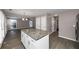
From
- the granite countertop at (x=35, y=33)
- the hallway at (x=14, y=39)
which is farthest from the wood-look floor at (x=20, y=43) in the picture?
the granite countertop at (x=35, y=33)

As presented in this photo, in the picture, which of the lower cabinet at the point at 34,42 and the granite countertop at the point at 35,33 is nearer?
the lower cabinet at the point at 34,42

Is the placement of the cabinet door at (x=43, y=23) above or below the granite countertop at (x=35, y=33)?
above

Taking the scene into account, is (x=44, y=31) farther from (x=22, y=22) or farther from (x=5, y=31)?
(x=5, y=31)

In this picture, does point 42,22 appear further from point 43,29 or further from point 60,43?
point 60,43

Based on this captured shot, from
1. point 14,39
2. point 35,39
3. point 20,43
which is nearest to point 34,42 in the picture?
point 35,39

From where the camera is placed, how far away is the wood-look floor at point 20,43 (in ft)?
3.91

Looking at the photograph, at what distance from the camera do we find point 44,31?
52.4 inches

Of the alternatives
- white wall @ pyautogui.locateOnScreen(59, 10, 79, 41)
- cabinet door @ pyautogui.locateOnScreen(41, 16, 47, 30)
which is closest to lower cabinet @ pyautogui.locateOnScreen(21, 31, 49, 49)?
cabinet door @ pyautogui.locateOnScreen(41, 16, 47, 30)

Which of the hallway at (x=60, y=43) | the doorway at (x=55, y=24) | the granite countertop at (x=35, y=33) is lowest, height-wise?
the hallway at (x=60, y=43)

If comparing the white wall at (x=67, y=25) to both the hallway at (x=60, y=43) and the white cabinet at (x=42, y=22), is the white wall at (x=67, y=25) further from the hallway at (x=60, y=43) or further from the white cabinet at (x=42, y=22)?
the white cabinet at (x=42, y=22)

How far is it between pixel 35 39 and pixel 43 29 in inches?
8.7

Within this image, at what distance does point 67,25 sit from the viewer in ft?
4.31
